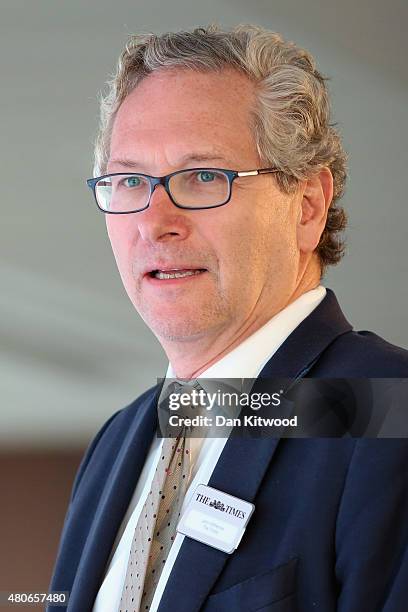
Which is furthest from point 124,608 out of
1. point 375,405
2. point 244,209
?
point 244,209

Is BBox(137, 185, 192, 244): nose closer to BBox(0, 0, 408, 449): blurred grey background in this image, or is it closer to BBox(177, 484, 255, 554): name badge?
BBox(177, 484, 255, 554): name badge

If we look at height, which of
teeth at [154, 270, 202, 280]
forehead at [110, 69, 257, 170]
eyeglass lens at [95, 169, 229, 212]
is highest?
forehead at [110, 69, 257, 170]

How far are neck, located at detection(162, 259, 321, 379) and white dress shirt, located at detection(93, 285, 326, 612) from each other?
2 cm

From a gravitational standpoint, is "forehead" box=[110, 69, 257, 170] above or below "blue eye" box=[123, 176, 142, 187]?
above

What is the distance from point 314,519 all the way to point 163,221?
1.90 ft

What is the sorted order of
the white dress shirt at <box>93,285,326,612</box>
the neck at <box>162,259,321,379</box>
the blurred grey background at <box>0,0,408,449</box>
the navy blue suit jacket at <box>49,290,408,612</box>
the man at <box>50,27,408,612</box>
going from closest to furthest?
the navy blue suit jacket at <box>49,290,408,612</box>, the man at <box>50,27,408,612</box>, the white dress shirt at <box>93,285,326,612</box>, the neck at <box>162,259,321,379</box>, the blurred grey background at <box>0,0,408,449</box>

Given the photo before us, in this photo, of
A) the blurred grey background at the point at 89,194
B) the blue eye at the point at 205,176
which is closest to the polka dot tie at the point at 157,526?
the blue eye at the point at 205,176

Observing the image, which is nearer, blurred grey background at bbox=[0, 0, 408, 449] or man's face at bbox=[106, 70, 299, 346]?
man's face at bbox=[106, 70, 299, 346]

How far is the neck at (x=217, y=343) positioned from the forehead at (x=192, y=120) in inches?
10.5

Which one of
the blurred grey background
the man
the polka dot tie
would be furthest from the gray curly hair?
the blurred grey background

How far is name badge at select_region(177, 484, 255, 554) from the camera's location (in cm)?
132

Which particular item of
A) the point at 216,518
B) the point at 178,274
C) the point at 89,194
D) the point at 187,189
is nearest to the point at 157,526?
the point at 216,518

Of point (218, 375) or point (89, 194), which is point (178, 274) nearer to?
point (218, 375)

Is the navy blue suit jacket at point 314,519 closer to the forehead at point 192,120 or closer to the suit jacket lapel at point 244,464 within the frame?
the suit jacket lapel at point 244,464
